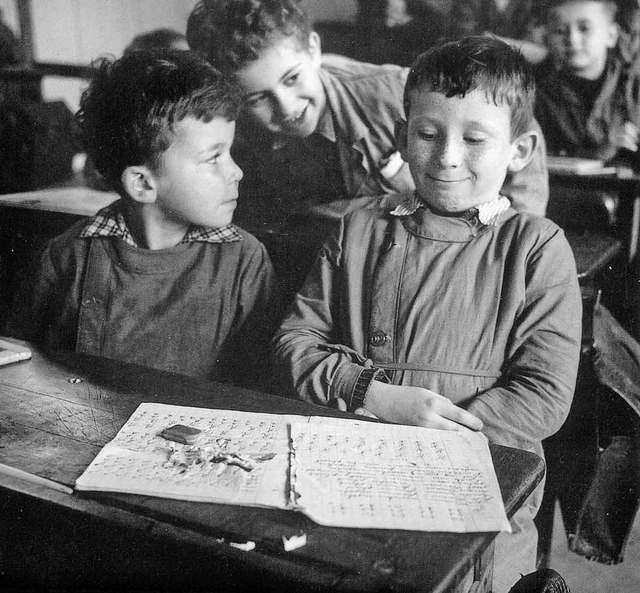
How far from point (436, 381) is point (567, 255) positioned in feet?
1.08

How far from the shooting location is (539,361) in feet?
4.04

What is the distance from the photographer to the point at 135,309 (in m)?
1.60

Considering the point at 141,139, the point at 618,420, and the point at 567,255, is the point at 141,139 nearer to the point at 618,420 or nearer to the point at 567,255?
the point at 567,255

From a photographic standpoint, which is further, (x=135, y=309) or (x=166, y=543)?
(x=135, y=309)

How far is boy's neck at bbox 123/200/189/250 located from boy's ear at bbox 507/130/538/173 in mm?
741

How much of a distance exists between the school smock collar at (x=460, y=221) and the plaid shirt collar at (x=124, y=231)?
17.8 inches

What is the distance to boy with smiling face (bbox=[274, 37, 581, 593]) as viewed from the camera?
1234 millimetres

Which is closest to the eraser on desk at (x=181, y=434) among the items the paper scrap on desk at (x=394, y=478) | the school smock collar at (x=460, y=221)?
the paper scrap on desk at (x=394, y=478)

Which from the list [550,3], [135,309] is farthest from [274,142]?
[550,3]

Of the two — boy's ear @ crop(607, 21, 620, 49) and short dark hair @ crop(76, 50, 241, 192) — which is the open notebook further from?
boy's ear @ crop(607, 21, 620, 49)

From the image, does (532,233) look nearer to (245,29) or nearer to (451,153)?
(451,153)

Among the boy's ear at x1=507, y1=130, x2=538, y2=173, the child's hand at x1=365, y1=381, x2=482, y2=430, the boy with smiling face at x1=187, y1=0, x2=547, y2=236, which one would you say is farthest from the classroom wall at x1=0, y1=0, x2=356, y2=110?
the child's hand at x1=365, y1=381, x2=482, y2=430

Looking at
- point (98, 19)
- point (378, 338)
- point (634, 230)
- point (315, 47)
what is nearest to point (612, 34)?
point (634, 230)

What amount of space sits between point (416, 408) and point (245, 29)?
1.05 metres
